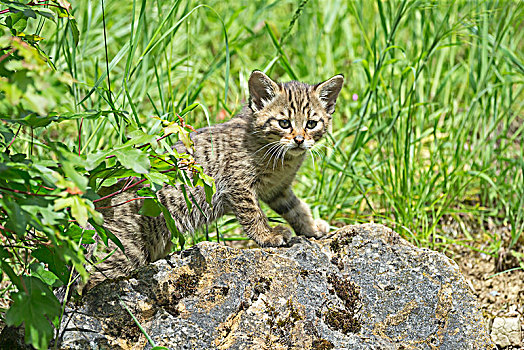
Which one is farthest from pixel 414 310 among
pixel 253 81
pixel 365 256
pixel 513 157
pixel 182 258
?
pixel 513 157

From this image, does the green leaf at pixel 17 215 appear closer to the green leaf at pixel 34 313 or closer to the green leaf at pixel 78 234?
the green leaf at pixel 34 313

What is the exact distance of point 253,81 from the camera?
10.9 ft

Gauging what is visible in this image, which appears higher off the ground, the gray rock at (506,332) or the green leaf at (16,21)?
the green leaf at (16,21)

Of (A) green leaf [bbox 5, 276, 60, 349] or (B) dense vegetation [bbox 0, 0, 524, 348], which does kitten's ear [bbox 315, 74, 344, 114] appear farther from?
(A) green leaf [bbox 5, 276, 60, 349]

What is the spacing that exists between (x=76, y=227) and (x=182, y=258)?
19.4 inches

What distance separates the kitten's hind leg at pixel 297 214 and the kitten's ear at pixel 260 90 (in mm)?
558

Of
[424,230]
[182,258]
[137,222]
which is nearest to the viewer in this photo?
[182,258]

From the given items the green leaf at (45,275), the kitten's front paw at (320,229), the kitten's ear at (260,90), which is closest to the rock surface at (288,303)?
the green leaf at (45,275)

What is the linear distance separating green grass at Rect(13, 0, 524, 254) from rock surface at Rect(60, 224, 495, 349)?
0.90 meters

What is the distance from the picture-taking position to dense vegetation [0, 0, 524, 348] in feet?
6.08

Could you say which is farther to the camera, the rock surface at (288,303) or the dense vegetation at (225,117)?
the rock surface at (288,303)

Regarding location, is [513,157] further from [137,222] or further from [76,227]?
[76,227]

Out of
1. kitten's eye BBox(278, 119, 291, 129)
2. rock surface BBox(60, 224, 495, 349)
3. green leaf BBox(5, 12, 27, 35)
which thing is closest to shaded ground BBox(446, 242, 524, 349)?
rock surface BBox(60, 224, 495, 349)

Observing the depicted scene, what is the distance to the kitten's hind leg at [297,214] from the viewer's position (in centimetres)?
334
